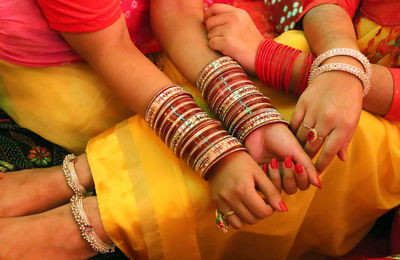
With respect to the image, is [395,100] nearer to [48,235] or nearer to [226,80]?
[226,80]

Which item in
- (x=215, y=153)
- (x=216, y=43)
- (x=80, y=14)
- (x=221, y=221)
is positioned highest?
(x=80, y=14)

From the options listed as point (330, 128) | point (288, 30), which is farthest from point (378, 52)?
point (330, 128)

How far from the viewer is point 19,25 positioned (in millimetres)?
723

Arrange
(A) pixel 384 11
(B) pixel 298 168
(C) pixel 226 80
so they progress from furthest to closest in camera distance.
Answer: (A) pixel 384 11 < (C) pixel 226 80 < (B) pixel 298 168

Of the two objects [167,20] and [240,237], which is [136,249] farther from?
[167,20]

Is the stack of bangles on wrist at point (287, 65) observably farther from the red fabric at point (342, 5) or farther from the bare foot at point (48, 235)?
the bare foot at point (48, 235)

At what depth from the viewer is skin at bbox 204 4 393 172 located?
66cm

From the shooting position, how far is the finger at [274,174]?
2.11 feet

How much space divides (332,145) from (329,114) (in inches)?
2.1

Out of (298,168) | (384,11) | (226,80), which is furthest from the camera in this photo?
(384,11)

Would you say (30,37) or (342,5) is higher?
(30,37)

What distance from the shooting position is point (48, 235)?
0.70 meters

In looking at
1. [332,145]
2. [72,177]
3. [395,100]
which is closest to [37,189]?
[72,177]

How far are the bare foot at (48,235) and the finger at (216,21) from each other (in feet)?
1.41
